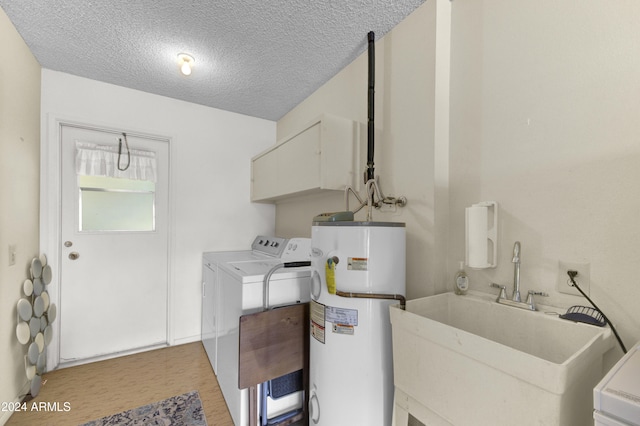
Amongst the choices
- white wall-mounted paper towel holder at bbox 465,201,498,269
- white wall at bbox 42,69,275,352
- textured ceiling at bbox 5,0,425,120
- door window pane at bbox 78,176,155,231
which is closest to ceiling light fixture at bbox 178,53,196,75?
textured ceiling at bbox 5,0,425,120

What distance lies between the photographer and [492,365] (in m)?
0.78

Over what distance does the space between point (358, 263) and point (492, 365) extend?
1.98 feet

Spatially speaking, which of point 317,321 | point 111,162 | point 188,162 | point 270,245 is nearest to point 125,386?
point 270,245

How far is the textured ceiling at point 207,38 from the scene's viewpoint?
1.49m

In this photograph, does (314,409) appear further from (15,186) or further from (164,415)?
(15,186)

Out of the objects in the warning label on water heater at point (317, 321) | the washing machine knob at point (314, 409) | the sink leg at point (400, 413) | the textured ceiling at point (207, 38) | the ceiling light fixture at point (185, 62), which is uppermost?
the textured ceiling at point (207, 38)

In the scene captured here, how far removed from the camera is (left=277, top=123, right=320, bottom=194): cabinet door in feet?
6.10

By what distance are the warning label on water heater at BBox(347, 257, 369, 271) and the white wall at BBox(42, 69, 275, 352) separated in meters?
1.98

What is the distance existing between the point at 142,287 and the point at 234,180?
137 centimetres

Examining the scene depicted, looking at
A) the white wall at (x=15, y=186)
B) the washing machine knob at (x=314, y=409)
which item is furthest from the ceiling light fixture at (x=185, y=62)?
the washing machine knob at (x=314, y=409)

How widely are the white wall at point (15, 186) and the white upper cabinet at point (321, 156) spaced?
1729mm

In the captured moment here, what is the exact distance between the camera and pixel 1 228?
4.96ft

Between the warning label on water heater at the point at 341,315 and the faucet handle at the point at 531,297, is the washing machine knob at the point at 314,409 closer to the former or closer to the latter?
the warning label on water heater at the point at 341,315

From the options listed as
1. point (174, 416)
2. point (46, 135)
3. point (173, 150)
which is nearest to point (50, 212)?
point (46, 135)
